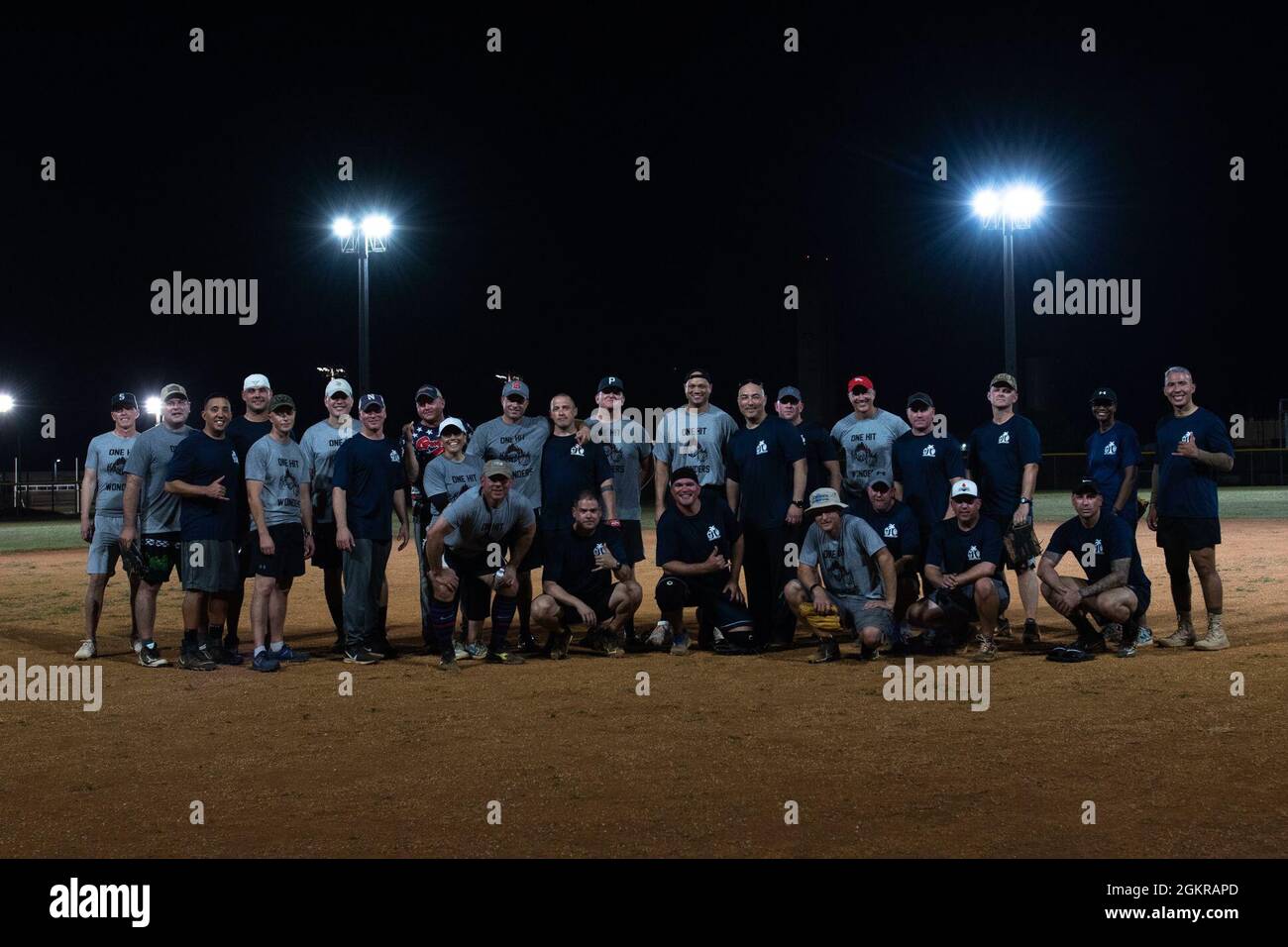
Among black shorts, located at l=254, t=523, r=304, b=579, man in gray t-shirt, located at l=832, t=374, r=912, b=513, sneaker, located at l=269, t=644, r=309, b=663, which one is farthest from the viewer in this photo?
man in gray t-shirt, located at l=832, t=374, r=912, b=513

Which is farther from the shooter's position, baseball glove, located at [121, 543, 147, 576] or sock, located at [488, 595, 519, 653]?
sock, located at [488, 595, 519, 653]

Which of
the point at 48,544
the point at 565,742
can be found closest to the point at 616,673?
the point at 565,742

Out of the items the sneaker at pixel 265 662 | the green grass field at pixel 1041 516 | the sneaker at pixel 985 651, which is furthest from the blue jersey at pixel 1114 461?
the green grass field at pixel 1041 516

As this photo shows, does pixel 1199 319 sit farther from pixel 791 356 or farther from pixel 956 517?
pixel 956 517

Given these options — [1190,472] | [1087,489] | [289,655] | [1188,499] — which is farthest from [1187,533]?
[289,655]

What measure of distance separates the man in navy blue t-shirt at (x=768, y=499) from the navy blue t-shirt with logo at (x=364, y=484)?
2.98m

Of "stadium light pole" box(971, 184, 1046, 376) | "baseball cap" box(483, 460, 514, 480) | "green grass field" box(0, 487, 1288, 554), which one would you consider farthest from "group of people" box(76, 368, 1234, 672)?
"green grass field" box(0, 487, 1288, 554)

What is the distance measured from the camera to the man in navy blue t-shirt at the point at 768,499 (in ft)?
30.2

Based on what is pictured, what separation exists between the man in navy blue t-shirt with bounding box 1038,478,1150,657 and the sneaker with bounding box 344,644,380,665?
17.3ft

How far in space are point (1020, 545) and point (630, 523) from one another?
130 inches

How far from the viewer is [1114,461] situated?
31.1 feet

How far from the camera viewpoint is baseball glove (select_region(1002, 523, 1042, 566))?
29.3 feet

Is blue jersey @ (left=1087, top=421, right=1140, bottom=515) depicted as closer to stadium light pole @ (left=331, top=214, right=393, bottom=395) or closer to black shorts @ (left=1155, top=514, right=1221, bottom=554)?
black shorts @ (left=1155, top=514, right=1221, bottom=554)

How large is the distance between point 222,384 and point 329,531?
53.9 meters
